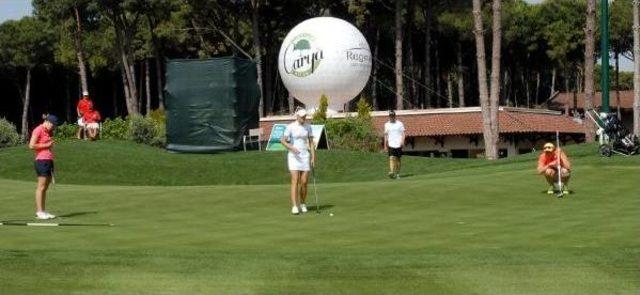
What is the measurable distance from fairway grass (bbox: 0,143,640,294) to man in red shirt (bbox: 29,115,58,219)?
0.51m

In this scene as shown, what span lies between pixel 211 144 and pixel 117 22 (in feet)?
A: 91.6

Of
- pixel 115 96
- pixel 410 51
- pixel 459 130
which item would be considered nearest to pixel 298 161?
pixel 459 130

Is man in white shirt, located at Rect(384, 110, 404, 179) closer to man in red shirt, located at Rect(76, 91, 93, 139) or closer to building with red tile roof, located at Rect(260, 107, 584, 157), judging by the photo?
man in red shirt, located at Rect(76, 91, 93, 139)

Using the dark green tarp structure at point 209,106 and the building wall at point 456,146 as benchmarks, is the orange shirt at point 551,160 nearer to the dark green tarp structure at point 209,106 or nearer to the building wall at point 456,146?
the dark green tarp structure at point 209,106

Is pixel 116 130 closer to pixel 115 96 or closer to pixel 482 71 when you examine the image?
pixel 482 71

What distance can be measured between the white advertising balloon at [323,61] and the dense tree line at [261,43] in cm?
566

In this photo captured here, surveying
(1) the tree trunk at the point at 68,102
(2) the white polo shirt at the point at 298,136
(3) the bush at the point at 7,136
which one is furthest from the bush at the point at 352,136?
(1) the tree trunk at the point at 68,102

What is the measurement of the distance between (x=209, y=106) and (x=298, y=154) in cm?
2153

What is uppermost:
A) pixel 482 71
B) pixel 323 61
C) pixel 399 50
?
pixel 399 50

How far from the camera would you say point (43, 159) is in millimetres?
18672

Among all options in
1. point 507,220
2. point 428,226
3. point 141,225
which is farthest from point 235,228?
point 507,220

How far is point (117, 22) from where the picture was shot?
213ft

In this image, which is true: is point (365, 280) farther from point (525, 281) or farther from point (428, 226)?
point (428, 226)

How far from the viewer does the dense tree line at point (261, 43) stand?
214 feet
